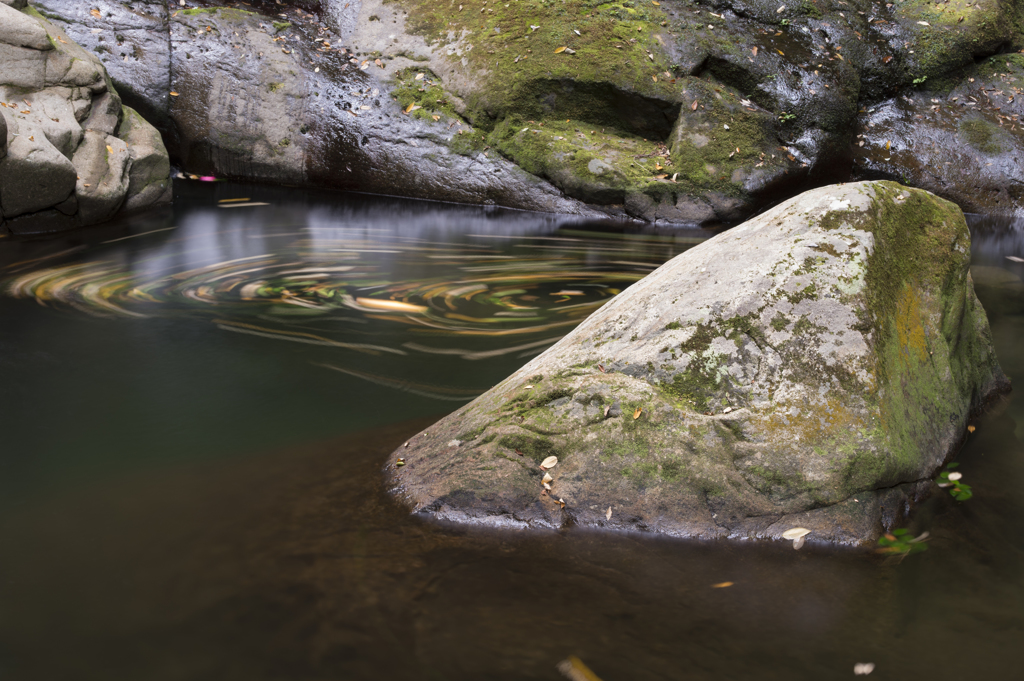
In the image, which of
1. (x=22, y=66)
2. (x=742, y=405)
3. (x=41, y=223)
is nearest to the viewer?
(x=742, y=405)

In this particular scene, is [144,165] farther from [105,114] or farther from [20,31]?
[20,31]

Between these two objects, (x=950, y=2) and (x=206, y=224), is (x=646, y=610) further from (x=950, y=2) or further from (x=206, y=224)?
(x=950, y=2)

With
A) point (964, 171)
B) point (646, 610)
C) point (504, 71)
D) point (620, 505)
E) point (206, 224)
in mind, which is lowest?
point (646, 610)

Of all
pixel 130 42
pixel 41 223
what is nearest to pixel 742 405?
pixel 41 223

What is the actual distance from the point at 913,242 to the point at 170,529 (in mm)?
3408

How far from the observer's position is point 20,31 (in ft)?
23.3

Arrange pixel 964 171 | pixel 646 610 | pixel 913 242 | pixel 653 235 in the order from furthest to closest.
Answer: pixel 964 171
pixel 653 235
pixel 913 242
pixel 646 610

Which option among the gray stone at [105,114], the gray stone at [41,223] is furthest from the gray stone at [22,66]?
the gray stone at [41,223]

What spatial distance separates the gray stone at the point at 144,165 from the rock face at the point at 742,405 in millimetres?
6780

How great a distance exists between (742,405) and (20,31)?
8290 mm

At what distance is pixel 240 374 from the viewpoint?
13.5ft

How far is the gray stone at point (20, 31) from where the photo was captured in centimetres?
700

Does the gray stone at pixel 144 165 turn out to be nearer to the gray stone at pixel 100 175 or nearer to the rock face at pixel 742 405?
the gray stone at pixel 100 175

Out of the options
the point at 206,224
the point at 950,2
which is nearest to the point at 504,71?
the point at 206,224
